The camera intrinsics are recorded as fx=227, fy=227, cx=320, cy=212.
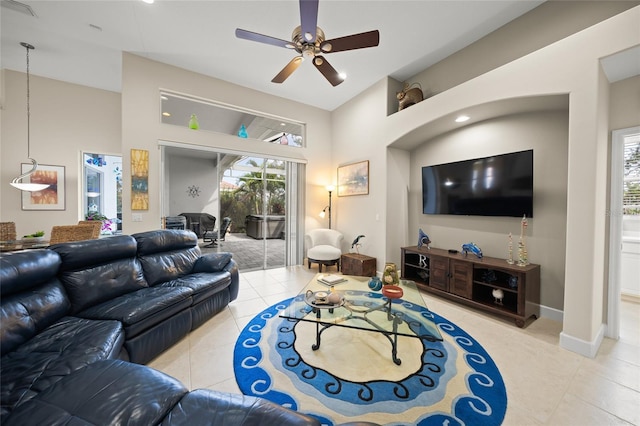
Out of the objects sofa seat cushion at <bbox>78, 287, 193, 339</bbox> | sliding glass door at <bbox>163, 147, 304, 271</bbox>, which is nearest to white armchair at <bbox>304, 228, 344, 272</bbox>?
sliding glass door at <bbox>163, 147, 304, 271</bbox>

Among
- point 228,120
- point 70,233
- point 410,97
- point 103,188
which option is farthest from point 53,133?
point 410,97

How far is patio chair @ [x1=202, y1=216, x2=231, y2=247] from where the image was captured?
4.49m

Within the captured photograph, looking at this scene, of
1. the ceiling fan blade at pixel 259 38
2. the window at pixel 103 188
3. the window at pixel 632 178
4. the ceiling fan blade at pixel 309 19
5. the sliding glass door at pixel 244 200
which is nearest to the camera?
the ceiling fan blade at pixel 309 19

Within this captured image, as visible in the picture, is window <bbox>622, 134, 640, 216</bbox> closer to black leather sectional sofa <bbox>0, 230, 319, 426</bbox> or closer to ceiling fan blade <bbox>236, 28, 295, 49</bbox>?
ceiling fan blade <bbox>236, 28, 295, 49</bbox>

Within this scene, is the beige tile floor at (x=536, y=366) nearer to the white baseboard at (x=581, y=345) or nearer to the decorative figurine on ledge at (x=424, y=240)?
the white baseboard at (x=581, y=345)

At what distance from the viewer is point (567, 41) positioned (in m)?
2.17

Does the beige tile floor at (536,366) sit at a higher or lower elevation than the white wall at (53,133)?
lower

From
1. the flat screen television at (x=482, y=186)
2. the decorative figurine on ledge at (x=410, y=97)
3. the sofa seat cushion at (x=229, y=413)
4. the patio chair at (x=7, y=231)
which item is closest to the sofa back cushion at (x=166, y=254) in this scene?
the sofa seat cushion at (x=229, y=413)

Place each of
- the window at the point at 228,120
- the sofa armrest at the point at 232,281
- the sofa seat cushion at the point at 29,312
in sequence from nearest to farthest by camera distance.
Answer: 1. the sofa seat cushion at the point at 29,312
2. the sofa armrest at the point at 232,281
3. the window at the point at 228,120

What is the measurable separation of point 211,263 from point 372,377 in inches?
90.0

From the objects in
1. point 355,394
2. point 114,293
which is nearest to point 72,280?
point 114,293

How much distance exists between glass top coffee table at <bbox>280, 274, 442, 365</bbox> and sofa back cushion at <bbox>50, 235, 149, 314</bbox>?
1667 mm

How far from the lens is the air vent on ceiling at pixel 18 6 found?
8.52 feet

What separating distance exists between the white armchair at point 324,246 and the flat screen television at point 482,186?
1.86m
